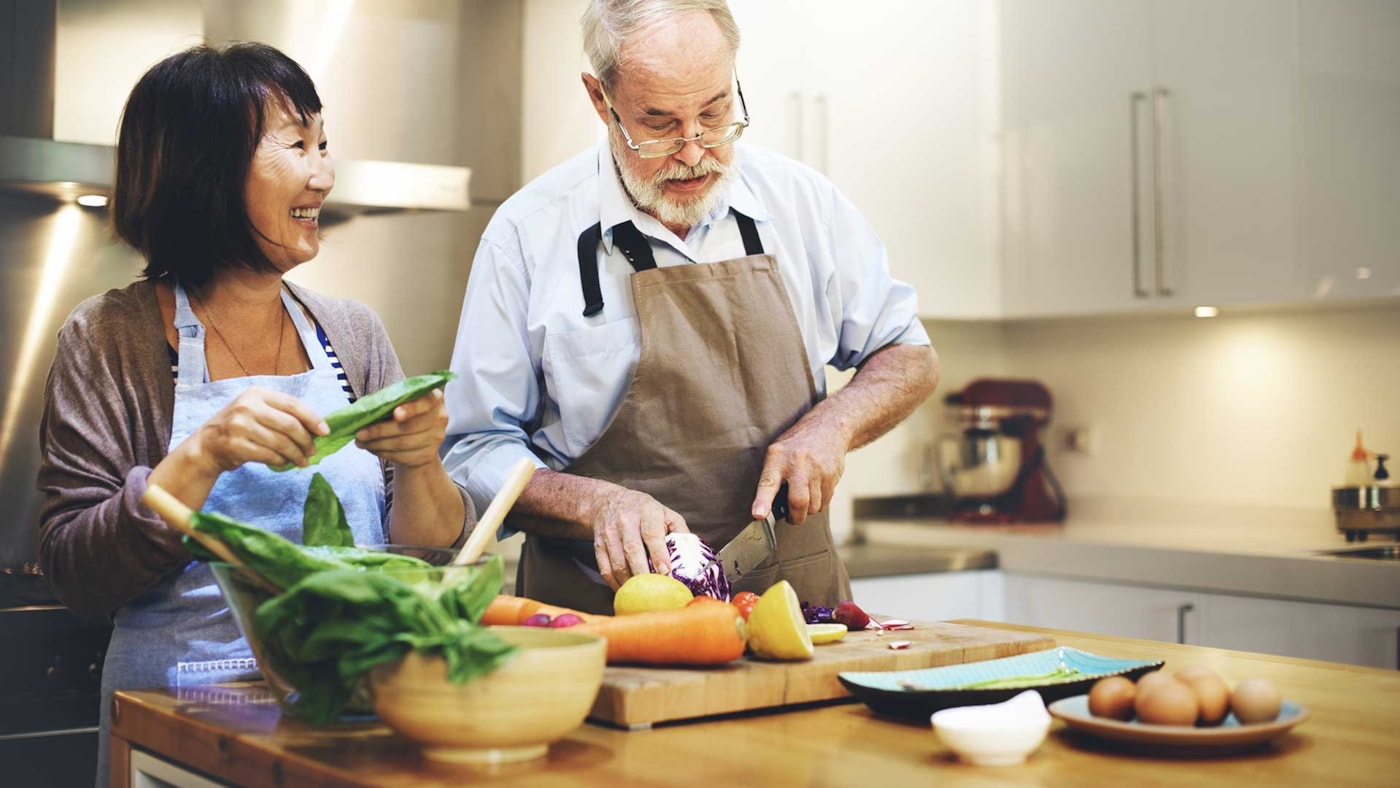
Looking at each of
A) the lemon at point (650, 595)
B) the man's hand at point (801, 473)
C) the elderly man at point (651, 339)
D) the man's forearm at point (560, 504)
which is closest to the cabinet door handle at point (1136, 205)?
the elderly man at point (651, 339)

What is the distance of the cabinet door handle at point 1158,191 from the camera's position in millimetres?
3225

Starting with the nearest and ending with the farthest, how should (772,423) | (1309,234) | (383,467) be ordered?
(383,467)
(772,423)
(1309,234)

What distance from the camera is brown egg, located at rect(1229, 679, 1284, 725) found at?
41.9 inches

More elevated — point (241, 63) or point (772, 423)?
point (241, 63)

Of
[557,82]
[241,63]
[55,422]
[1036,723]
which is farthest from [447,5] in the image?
[1036,723]

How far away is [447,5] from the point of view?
2.68 meters

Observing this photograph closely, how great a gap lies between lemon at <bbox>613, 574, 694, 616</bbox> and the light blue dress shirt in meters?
0.40

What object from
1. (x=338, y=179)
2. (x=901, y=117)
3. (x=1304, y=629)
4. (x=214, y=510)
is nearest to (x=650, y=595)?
(x=214, y=510)

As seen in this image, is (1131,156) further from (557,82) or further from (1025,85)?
(557,82)

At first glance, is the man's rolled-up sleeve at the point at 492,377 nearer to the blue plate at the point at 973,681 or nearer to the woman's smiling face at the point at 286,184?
the woman's smiling face at the point at 286,184

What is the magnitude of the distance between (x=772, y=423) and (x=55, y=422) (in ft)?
2.79

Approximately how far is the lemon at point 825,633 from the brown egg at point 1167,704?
0.38 meters

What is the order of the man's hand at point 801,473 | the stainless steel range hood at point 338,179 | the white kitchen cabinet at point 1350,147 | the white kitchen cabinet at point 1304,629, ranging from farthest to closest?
the white kitchen cabinet at point 1350,147
the white kitchen cabinet at point 1304,629
the stainless steel range hood at point 338,179
the man's hand at point 801,473

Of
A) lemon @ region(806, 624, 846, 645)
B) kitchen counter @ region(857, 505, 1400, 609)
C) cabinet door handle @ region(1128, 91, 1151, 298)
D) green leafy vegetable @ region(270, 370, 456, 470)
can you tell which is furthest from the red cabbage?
cabinet door handle @ region(1128, 91, 1151, 298)
